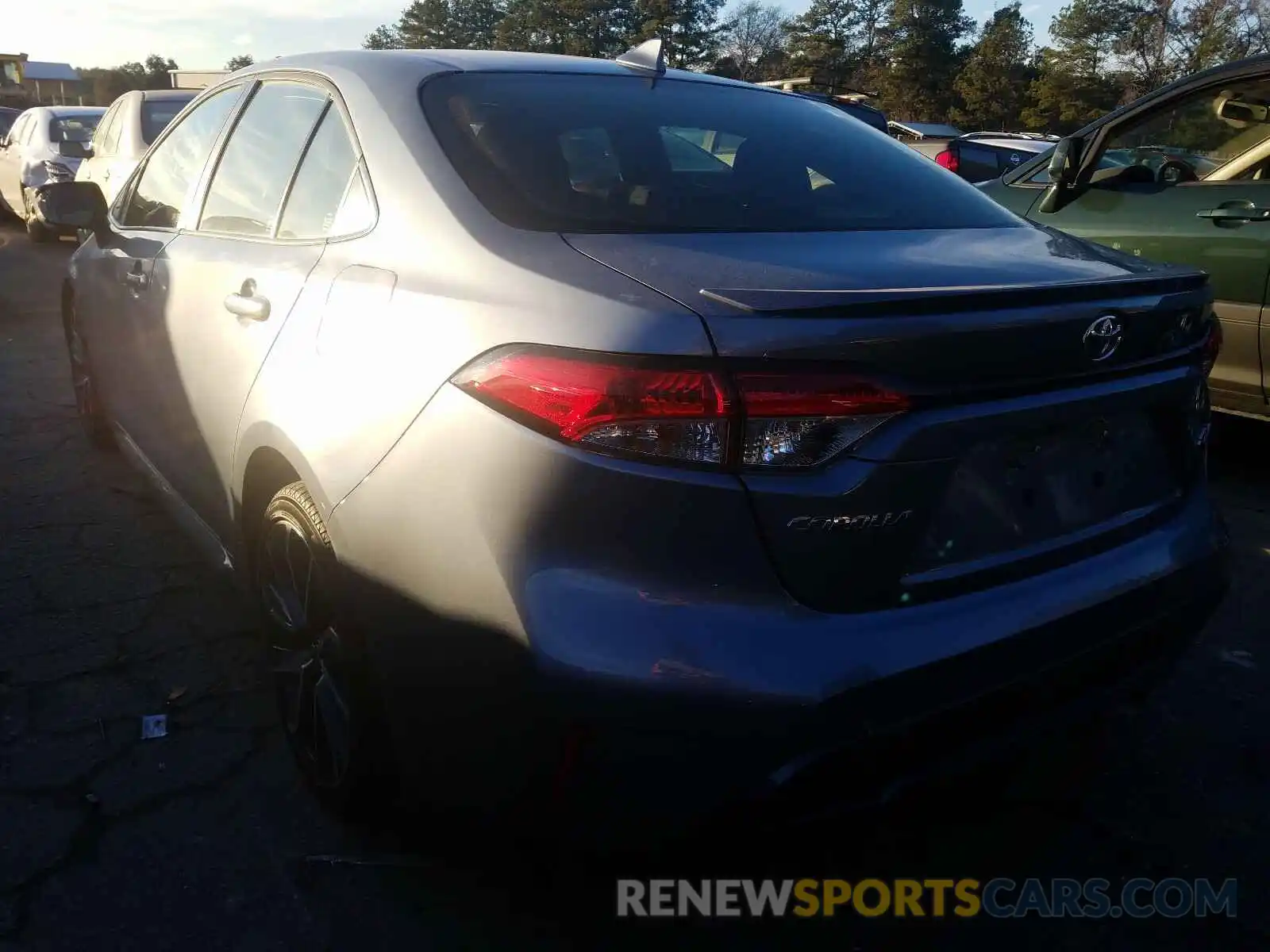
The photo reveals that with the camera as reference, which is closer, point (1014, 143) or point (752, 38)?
point (1014, 143)

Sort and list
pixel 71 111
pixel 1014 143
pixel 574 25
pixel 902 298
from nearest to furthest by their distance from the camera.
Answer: pixel 902 298 < pixel 71 111 < pixel 1014 143 < pixel 574 25

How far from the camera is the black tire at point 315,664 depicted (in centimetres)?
197

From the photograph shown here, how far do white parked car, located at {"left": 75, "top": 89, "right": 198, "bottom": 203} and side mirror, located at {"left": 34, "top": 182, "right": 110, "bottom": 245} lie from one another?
15.9 ft

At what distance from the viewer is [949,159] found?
11.1 m

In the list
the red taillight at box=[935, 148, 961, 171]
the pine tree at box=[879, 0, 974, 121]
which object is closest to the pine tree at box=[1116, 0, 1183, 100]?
the pine tree at box=[879, 0, 974, 121]

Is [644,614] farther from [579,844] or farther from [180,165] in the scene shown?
[180,165]

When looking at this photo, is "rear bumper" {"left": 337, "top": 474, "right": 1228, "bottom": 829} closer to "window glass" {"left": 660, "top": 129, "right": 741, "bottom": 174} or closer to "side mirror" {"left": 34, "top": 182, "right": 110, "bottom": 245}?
"window glass" {"left": 660, "top": 129, "right": 741, "bottom": 174}

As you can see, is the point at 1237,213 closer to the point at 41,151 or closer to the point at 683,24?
the point at 41,151

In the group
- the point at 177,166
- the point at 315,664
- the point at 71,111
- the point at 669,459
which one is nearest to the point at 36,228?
the point at 71,111

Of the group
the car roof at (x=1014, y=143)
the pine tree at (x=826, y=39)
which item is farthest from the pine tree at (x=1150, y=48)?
the car roof at (x=1014, y=143)

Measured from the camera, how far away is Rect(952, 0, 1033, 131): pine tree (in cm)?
5241

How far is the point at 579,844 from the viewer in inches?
63.6

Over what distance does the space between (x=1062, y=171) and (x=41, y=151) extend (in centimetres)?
1106

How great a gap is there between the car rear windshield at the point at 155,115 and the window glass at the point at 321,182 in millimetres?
6826
